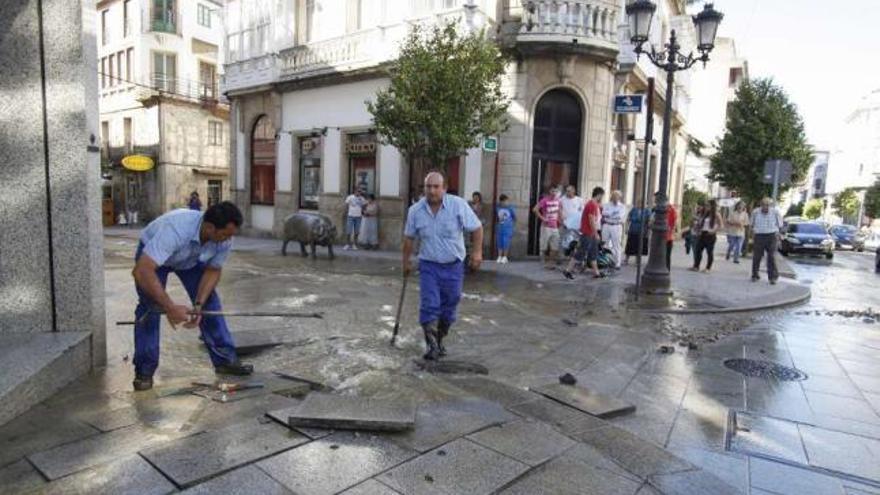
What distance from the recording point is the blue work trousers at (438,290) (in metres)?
5.38

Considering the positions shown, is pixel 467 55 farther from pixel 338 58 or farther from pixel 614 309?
pixel 338 58

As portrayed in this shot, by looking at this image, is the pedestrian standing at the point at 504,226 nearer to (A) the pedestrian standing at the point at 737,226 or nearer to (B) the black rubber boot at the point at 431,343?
(A) the pedestrian standing at the point at 737,226

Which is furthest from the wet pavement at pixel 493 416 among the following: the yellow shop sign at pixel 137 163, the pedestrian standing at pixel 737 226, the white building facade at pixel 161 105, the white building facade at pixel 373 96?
the white building facade at pixel 161 105

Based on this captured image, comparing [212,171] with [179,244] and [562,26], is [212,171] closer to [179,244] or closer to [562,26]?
[562,26]

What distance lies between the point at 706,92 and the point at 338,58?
3370 centimetres

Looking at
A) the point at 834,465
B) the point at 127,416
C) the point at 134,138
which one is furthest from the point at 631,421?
the point at 134,138

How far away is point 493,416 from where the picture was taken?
3906mm

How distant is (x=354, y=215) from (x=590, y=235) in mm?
7079

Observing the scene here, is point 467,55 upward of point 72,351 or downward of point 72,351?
upward

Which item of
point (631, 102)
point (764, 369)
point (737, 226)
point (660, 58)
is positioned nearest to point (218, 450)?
point (764, 369)

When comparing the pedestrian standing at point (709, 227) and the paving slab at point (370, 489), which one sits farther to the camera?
the pedestrian standing at point (709, 227)

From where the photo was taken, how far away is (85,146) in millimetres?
4441

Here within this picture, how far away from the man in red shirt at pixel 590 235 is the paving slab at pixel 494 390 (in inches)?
277

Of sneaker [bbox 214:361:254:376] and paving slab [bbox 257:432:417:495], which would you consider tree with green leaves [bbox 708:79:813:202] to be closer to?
sneaker [bbox 214:361:254:376]
